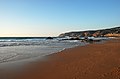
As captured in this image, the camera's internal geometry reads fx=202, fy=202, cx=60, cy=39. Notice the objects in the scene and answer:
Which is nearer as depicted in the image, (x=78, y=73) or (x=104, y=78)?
(x=104, y=78)

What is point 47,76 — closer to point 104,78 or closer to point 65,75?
point 65,75

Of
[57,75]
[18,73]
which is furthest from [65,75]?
[18,73]

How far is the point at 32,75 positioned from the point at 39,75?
0.33m

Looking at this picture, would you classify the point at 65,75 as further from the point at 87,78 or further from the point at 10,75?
the point at 10,75

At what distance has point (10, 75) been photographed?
918 centimetres

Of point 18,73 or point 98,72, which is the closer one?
point 98,72

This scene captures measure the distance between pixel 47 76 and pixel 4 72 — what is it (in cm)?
246

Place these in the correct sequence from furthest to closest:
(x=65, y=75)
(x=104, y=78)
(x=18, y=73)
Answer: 1. (x=18, y=73)
2. (x=65, y=75)
3. (x=104, y=78)

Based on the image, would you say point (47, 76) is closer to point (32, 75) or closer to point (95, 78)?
point (32, 75)

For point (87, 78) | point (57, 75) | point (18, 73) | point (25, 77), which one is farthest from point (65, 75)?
point (18, 73)

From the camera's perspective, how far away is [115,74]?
805 centimetres

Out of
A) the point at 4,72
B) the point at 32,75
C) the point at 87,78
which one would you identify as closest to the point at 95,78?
the point at 87,78

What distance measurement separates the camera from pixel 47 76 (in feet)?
28.7

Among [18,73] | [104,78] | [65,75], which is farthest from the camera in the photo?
[18,73]
